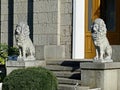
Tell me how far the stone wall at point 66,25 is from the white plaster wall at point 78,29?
0.17 m

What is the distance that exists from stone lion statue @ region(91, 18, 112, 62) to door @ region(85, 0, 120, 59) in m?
3.11

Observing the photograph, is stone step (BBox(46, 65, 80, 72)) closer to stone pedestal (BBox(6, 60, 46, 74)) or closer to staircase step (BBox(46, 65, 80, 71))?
staircase step (BBox(46, 65, 80, 71))

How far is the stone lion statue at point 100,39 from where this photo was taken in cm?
1254

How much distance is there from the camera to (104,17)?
→ 16.4 meters

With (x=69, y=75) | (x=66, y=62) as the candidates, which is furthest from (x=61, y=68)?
(x=69, y=75)

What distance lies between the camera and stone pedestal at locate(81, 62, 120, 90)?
40.5 feet

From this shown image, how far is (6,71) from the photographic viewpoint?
14.5 metres

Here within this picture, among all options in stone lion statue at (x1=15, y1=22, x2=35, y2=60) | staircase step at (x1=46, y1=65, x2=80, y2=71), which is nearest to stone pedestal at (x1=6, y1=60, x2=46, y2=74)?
stone lion statue at (x1=15, y1=22, x2=35, y2=60)

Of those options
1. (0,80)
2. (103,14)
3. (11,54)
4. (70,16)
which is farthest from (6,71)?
(103,14)

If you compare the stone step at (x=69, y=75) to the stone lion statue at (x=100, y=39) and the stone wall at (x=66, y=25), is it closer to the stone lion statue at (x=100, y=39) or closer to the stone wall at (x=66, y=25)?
the stone lion statue at (x=100, y=39)

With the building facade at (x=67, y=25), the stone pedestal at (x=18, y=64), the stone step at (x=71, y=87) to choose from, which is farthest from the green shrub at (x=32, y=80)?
the building facade at (x=67, y=25)

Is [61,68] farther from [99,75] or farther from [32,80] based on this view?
[32,80]

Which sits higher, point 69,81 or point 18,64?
point 18,64

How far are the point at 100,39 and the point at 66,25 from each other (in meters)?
3.34
